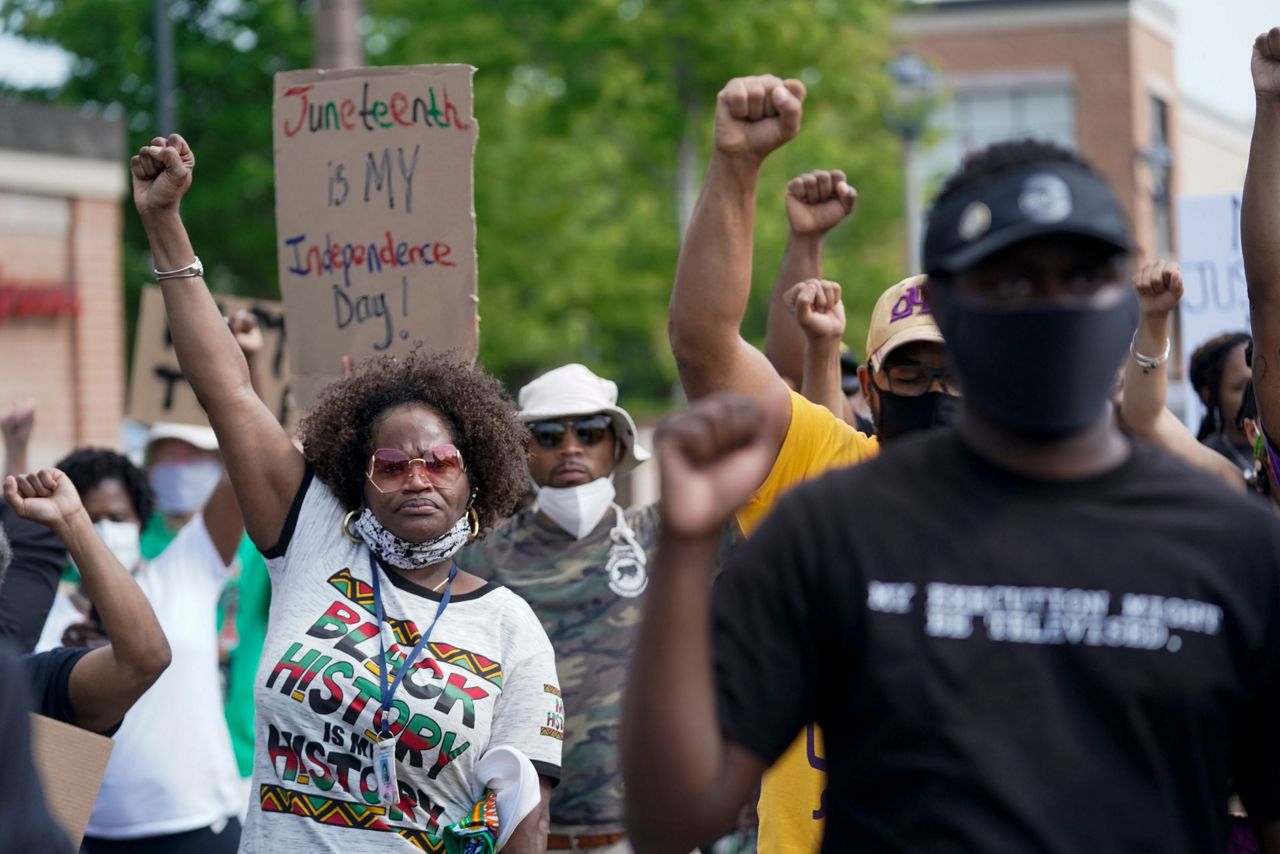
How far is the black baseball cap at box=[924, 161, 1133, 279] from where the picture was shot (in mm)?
2338

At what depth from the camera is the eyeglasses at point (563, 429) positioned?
5957 millimetres

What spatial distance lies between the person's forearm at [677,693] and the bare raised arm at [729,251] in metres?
1.22

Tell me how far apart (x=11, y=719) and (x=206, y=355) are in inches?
69.0

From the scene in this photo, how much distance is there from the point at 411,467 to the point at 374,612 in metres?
0.37

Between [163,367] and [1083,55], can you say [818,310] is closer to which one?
[163,367]

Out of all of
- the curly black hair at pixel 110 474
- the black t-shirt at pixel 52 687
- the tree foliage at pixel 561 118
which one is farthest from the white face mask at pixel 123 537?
the tree foliage at pixel 561 118

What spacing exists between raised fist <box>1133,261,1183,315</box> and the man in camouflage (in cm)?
169

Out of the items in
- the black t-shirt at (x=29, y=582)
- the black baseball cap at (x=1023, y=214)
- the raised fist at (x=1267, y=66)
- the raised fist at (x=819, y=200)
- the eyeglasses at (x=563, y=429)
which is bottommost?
the black t-shirt at (x=29, y=582)

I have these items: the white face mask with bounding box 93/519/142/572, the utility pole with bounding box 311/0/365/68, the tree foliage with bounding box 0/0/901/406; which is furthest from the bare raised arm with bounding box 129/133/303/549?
the tree foliage with bounding box 0/0/901/406

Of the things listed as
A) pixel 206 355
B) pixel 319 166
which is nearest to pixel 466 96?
pixel 319 166

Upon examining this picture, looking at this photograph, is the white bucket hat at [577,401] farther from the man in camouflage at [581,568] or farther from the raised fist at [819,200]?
the raised fist at [819,200]

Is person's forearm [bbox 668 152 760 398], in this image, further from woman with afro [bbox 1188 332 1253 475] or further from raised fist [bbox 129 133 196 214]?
woman with afro [bbox 1188 332 1253 475]

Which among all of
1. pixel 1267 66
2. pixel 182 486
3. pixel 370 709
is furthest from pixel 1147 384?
pixel 182 486

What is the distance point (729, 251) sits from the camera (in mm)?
3533
